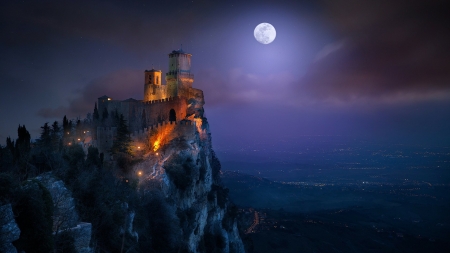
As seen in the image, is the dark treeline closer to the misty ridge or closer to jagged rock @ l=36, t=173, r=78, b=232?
jagged rock @ l=36, t=173, r=78, b=232

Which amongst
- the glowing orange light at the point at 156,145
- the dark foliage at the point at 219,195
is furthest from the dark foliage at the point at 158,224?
the dark foliage at the point at 219,195

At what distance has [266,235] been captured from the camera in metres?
70.8

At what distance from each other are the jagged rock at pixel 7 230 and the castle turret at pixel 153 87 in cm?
3654

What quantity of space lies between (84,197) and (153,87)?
1120 inches

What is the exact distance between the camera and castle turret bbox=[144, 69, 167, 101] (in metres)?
48.1

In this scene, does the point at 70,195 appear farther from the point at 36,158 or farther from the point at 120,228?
the point at 36,158

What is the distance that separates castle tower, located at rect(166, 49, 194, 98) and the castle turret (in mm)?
1139

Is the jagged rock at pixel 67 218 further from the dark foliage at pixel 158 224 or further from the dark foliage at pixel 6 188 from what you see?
the dark foliage at pixel 158 224

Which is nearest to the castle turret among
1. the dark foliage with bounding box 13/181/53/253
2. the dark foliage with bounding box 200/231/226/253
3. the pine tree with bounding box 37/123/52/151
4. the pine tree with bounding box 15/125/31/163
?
the pine tree with bounding box 37/123/52/151

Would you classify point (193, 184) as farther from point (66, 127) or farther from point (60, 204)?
point (60, 204)

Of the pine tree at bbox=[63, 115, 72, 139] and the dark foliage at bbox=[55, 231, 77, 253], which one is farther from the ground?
the pine tree at bbox=[63, 115, 72, 139]

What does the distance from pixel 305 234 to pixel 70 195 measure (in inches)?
2472

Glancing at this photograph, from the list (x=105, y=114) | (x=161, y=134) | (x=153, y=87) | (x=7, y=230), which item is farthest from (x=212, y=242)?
(x=7, y=230)

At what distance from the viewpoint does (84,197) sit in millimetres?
21391
